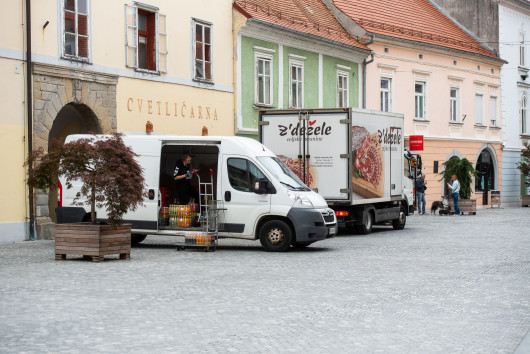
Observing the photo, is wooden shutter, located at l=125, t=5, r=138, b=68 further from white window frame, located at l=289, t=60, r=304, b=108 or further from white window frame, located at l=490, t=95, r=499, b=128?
white window frame, located at l=490, t=95, r=499, b=128

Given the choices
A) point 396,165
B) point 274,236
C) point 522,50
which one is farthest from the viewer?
point 522,50

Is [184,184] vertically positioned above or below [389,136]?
below

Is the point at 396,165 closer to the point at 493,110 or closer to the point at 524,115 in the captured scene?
the point at 493,110

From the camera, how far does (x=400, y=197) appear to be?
2547 cm

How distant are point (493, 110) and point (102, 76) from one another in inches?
1197

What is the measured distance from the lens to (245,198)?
17953 millimetres

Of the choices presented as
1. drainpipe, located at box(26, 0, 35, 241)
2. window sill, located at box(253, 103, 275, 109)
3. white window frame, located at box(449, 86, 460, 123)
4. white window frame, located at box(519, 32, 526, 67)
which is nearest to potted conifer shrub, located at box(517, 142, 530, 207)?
white window frame, located at box(519, 32, 526, 67)

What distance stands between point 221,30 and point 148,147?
433 inches

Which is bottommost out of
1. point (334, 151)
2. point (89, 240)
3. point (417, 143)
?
point (89, 240)

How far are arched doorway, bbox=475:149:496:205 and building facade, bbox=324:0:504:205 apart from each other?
0.05 meters

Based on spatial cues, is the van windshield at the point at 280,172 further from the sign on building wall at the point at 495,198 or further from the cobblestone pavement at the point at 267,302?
the sign on building wall at the point at 495,198

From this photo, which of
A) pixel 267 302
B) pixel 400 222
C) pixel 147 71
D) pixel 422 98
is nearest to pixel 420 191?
pixel 422 98

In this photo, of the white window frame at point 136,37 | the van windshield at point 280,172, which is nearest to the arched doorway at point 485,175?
the white window frame at point 136,37

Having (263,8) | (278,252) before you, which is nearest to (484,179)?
(263,8)
